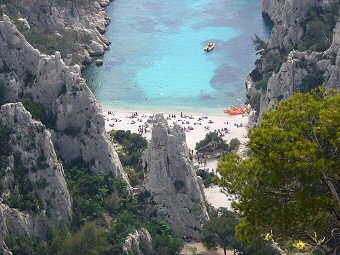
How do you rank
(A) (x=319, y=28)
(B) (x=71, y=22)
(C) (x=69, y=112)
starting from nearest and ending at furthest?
(C) (x=69, y=112), (A) (x=319, y=28), (B) (x=71, y=22)

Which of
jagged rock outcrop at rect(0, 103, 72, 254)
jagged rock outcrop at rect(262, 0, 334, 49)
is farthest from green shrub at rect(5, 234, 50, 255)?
jagged rock outcrop at rect(262, 0, 334, 49)

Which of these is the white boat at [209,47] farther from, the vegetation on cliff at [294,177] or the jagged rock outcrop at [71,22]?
the vegetation on cliff at [294,177]

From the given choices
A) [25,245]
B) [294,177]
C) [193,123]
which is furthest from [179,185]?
[294,177]

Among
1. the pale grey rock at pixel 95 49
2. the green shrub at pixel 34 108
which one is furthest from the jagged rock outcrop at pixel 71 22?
the green shrub at pixel 34 108

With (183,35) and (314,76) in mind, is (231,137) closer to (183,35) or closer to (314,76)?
(314,76)

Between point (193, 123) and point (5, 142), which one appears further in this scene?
point (193, 123)

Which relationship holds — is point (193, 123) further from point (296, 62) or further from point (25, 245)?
point (25, 245)
